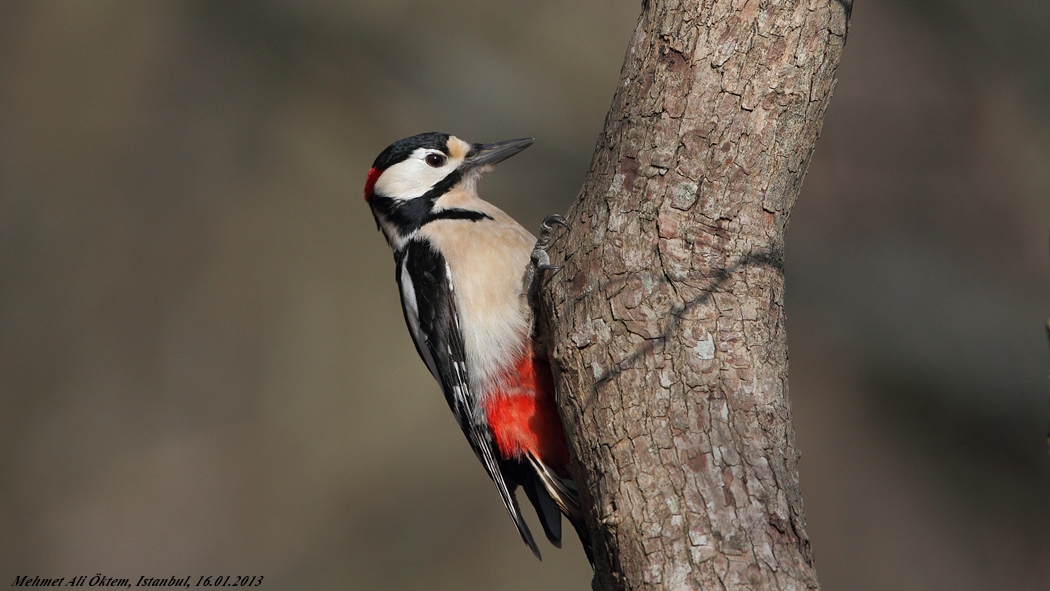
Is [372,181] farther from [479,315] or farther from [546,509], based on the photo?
[546,509]

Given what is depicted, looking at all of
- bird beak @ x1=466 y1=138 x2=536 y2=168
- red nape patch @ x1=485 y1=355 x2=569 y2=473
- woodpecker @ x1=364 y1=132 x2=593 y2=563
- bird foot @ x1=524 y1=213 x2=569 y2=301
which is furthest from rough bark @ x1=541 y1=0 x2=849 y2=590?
A: bird beak @ x1=466 y1=138 x2=536 y2=168

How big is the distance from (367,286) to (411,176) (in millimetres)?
4331

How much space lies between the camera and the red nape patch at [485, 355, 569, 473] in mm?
3256

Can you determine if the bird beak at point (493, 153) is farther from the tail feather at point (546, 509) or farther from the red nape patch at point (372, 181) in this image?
the tail feather at point (546, 509)

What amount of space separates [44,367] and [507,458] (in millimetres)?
5794

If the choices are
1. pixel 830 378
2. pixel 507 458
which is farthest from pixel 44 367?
pixel 830 378

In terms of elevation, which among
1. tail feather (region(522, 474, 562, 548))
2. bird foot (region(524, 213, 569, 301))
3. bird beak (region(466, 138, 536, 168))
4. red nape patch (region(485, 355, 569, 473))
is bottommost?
tail feather (region(522, 474, 562, 548))

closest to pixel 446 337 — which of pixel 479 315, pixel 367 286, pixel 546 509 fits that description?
pixel 479 315

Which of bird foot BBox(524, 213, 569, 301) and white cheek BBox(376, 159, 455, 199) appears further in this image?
white cheek BBox(376, 159, 455, 199)

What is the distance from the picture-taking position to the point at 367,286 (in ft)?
26.3

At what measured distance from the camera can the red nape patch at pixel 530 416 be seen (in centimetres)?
326

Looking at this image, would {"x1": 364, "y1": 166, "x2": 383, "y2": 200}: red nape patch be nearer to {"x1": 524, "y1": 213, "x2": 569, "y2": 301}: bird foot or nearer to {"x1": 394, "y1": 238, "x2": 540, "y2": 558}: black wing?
{"x1": 394, "y1": 238, "x2": 540, "y2": 558}: black wing

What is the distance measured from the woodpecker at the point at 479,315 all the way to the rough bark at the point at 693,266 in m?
0.68

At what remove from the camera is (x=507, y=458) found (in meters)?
3.49
